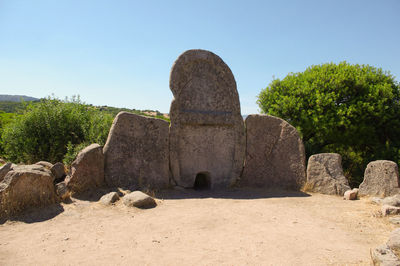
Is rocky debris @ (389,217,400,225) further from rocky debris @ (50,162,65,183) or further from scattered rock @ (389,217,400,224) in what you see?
rocky debris @ (50,162,65,183)

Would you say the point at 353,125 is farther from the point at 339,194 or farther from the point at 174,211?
the point at 174,211

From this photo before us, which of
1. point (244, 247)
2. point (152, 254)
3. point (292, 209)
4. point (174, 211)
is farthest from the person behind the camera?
point (292, 209)

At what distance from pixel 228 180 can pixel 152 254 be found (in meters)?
4.02

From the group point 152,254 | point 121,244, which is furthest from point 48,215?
point 152,254

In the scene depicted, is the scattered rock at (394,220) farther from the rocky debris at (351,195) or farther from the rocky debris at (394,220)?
the rocky debris at (351,195)

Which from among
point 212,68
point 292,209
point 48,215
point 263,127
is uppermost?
point 212,68

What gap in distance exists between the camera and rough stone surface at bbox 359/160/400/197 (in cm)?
601

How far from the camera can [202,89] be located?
7113 mm

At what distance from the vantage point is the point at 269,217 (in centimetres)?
475

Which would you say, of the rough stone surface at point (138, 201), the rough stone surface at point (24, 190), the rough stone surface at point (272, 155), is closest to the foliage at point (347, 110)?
the rough stone surface at point (272, 155)

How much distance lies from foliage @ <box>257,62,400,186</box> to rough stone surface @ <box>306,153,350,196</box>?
1841 millimetres

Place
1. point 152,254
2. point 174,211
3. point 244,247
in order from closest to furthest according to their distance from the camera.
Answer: point 152,254 < point 244,247 < point 174,211

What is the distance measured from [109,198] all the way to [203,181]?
9.33 feet

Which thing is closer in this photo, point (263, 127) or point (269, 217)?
point (269, 217)
